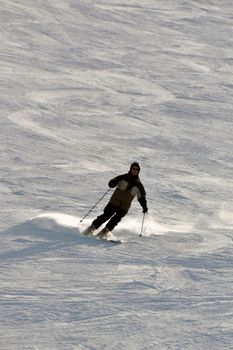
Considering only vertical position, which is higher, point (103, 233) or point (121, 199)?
point (121, 199)

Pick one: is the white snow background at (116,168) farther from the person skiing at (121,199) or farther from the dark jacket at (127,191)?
the dark jacket at (127,191)

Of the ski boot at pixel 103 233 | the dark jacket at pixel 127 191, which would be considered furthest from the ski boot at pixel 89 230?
the dark jacket at pixel 127 191

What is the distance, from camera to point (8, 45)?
20.5m

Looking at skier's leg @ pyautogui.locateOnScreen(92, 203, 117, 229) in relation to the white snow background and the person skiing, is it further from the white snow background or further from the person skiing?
the white snow background

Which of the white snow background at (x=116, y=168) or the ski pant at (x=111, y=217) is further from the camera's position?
the ski pant at (x=111, y=217)

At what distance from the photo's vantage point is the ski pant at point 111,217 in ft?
34.4

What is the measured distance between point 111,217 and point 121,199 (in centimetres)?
25

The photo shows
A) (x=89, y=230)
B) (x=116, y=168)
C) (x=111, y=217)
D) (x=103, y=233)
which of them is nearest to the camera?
(x=103, y=233)

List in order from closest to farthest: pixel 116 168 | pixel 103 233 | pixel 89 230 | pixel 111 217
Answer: pixel 103 233, pixel 89 230, pixel 111 217, pixel 116 168

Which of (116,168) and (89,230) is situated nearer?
(89,230)

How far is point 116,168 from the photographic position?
13.9 metres

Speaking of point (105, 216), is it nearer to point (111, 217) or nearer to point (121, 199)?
point (111, 217)

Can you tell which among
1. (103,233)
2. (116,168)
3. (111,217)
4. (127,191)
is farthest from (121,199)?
(116,168)

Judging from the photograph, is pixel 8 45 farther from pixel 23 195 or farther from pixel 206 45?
pixel 23 195
